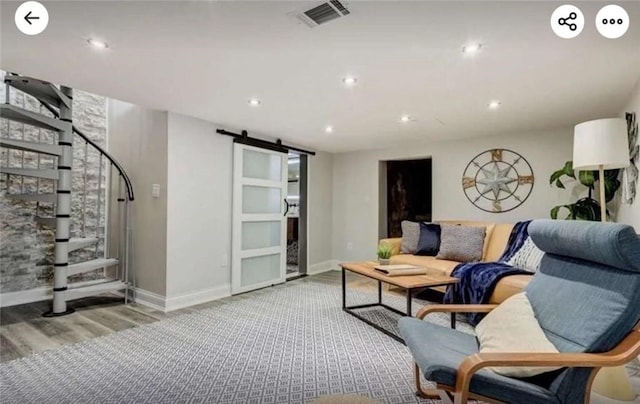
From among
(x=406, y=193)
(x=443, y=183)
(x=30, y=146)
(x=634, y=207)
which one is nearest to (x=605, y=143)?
(x=634, y=207)

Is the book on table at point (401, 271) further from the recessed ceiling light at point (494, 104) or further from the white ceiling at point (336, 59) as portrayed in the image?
the recessed ceiling light at point (494, 104)

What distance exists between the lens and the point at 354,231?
19.2 ft

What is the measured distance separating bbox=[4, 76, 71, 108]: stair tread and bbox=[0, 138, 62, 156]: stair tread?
18.8 inches

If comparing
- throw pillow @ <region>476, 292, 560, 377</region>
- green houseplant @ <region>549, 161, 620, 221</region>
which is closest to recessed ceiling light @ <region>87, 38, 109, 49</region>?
throw pillow @ <region>476, 292, 560, 377</region>

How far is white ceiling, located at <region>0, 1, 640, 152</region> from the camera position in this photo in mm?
1720

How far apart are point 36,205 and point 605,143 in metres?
5.41

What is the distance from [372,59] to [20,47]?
7.20 feet

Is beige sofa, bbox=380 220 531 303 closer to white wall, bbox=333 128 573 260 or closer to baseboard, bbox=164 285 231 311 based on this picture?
white wall, bbox=333 128 573 260

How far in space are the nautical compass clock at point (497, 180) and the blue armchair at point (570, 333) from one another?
286 cm

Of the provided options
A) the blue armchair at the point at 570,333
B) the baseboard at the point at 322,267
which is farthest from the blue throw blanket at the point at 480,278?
the baseboard at the point at 322,267

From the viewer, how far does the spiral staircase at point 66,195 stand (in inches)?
128

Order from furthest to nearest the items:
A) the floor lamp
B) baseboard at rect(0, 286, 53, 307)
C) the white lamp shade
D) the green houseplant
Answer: baseboard at rect(0, 286, 53, 307), the green houseplant, the white lamp shade, the floor lamp

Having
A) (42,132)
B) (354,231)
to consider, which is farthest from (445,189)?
(42,132)

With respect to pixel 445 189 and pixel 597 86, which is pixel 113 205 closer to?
pixel 445 189
